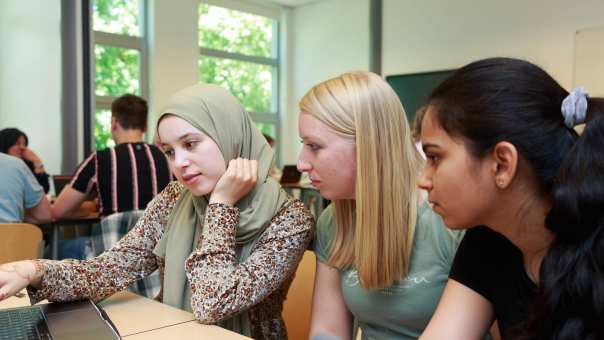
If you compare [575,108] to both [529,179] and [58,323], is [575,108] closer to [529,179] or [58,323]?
[529,179]

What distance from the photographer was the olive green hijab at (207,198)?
1316mm

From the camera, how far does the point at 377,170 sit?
1147mm

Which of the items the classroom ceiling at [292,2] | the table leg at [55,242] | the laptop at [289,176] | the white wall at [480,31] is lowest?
the table leg at [55,242]

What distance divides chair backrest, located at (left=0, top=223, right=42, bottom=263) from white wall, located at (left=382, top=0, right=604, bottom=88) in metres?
4.33

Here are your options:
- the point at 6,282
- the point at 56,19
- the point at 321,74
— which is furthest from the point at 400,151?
the point at 321,74

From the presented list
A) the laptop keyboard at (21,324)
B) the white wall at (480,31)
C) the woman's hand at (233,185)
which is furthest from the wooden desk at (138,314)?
the white wall at (480,31)

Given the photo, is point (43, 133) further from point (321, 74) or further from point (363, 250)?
point (363, 250)

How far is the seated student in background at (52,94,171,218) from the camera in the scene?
2852mm

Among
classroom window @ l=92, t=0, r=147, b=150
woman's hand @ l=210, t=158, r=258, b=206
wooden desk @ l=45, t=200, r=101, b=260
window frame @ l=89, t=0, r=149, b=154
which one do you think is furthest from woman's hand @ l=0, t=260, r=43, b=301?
window frame @ l=89, t=0, r=149, b=154

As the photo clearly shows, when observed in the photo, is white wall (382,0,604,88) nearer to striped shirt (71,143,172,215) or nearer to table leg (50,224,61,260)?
striped shirt (71,143,172,215)

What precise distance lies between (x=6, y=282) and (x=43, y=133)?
4.04 m

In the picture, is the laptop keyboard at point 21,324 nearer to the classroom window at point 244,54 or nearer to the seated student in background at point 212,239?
the seated student in background at point 212,239

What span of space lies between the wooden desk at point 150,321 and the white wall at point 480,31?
4.45 m

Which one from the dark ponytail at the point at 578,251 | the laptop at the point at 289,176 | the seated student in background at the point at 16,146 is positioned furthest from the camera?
the laptop at the point at 289,176
